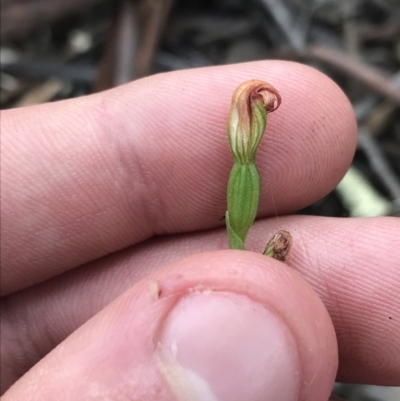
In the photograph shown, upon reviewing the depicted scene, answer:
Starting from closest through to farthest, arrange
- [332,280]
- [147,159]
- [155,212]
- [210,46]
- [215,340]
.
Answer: [215,340] < [332,280] < [147,159] < [155,212] < [210,46]

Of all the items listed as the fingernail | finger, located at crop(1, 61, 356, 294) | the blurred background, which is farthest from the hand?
the blurred background

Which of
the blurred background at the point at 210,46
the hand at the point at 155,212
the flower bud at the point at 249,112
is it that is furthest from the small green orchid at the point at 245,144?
the blurred background at the point at 210,46

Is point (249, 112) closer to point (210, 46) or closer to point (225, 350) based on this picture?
point (225, 350)

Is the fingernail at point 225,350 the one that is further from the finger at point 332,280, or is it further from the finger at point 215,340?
the finger at point 332,280

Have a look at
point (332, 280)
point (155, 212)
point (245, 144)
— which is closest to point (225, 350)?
point (245, 144)

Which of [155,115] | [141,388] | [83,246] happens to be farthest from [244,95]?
[83,246]
